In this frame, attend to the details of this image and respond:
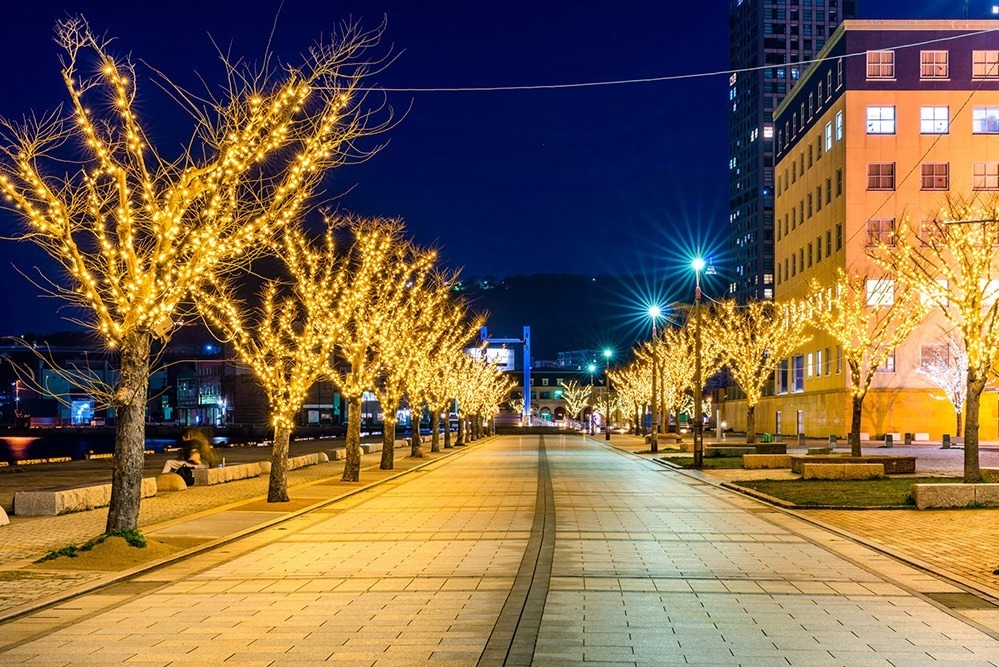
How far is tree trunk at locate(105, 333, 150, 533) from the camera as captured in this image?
16000mm

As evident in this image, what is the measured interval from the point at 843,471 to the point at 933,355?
3979cm

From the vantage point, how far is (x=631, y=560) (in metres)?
15.3

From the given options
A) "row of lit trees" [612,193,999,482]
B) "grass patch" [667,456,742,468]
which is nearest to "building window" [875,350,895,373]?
"row of lit trees" [612,193,999,482]

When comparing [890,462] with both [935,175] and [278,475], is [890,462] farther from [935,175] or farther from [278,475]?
[935,175]

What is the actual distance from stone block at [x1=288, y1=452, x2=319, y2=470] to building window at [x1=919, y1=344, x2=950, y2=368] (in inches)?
1652

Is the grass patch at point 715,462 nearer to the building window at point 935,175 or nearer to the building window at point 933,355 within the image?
the building window at point 933,355

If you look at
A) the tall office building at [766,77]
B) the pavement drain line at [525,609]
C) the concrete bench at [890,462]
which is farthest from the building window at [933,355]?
the tall office building at [766,77]

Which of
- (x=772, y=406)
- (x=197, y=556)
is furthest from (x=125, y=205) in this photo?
(x=772, y=406)

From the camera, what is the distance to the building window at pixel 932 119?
69812 mm

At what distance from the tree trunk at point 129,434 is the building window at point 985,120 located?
6640cm

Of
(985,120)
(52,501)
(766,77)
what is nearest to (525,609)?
(52,501)

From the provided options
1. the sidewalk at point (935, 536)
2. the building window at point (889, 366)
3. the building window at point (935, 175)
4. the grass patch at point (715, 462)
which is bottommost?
the grass patch at point (715, 462)

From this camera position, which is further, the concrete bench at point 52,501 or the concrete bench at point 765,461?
the concrete bench at point 765,461

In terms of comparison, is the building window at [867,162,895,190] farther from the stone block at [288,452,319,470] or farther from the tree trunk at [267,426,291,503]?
the tree trunk at [267,426,291,503]
